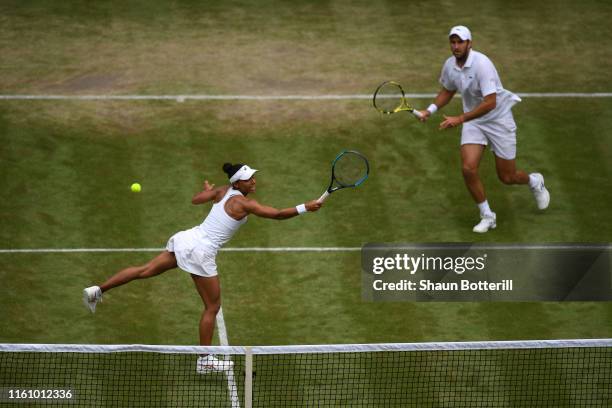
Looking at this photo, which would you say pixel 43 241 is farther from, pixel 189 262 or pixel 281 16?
pixel 281 16

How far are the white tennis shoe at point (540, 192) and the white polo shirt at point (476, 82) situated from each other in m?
1.06

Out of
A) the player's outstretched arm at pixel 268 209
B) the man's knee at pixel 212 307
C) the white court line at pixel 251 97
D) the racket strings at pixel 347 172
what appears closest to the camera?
the man's knee at pixel 212 307

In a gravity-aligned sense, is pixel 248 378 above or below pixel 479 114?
below

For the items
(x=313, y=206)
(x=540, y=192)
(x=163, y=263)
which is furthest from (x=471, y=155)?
(x=163, y=263)

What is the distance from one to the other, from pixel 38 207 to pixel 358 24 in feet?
24.3

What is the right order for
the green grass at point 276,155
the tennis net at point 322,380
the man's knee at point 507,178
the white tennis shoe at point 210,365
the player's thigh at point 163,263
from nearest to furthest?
the tennis net at point 322,380 → the white tennis shoe at point 210,365 → the player's thigh at point 163,263 → the green grass at point 276,155 → the man's knee at point 507,178

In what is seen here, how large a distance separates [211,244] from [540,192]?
532 centimetres

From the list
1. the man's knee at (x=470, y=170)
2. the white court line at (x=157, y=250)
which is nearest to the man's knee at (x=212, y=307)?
the white court line at (x=157, y=250)

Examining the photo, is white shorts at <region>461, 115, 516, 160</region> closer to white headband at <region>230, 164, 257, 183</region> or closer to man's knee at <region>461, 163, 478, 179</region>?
man's knee at <region>461, 163, 478, 179</region>

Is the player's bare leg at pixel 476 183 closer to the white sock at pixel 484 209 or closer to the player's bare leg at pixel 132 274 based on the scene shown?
the white sock at pixel 484 209

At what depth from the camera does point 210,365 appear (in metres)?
13.7

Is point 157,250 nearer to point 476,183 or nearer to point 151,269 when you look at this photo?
point 151,269

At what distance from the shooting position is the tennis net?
13.4m

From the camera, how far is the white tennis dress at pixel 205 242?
45.6 ft
